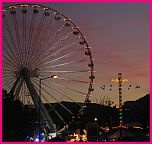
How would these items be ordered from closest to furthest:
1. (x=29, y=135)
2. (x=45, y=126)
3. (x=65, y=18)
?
1. (x=65, y=18)
2. (x=45, y=126)
3. (x=29, y=135)

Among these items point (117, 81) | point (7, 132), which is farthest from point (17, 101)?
point (117, 81)

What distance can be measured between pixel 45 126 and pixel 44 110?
162 inches

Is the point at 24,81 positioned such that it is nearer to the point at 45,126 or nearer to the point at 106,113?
the point at 45,126

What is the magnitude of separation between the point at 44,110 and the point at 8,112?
14.6 feet

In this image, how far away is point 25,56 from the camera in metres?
37.8

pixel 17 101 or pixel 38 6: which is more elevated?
pixel 38 6

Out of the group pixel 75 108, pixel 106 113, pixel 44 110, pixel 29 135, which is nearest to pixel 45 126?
pixel 44 110

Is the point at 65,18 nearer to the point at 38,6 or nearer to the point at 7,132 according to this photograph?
the point at 38,6

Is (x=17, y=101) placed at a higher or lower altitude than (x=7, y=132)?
higher

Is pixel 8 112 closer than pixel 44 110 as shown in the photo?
Yes

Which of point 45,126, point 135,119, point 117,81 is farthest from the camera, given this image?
point 135,119

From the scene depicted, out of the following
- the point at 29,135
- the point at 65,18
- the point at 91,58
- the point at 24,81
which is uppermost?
the point at 65,18

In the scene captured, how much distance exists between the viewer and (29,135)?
175 ft

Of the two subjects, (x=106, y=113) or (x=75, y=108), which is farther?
(x=106, y=113)
